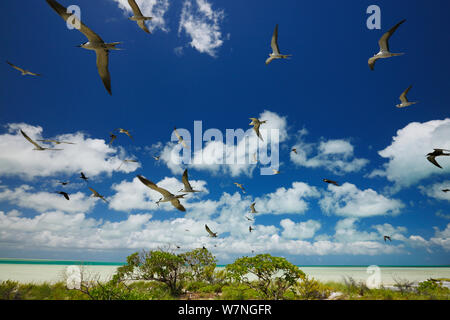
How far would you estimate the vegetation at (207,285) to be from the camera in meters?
12.4

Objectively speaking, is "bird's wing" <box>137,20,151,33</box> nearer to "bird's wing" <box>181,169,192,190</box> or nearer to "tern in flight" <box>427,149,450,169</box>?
"bird's wing" <box>181,169,192,190</box>

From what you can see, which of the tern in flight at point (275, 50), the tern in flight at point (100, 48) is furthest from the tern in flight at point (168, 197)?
the tern in flight at point (275, 50)

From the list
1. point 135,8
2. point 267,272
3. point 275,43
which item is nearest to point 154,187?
point 135,8

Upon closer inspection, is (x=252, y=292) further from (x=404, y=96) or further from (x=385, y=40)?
(x=385, y=40)

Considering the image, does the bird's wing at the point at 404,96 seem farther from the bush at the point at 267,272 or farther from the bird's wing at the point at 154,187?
the bird's wing at the point at 154,187

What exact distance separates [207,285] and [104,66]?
15275 mm

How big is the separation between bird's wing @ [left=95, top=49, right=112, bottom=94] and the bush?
10.7 m

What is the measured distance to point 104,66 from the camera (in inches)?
337

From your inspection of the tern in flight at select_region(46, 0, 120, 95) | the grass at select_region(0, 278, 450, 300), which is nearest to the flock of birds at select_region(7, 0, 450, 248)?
the tern in flight at select_region(46, 0, 120, 95)

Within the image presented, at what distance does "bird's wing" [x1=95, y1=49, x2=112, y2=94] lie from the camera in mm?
8367
